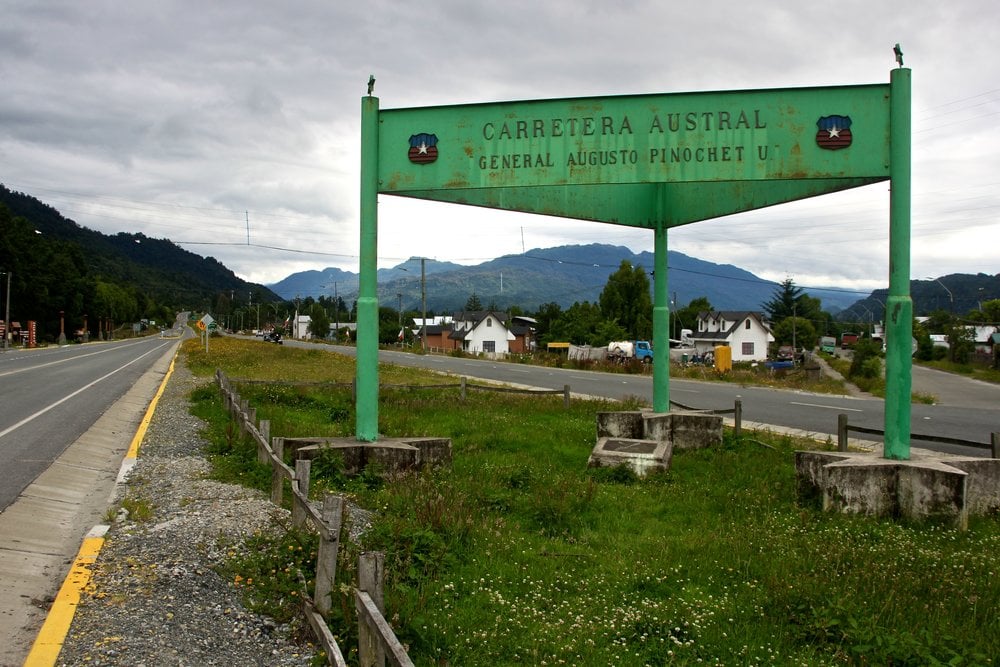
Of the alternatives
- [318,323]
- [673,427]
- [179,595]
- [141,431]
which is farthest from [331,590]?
[318,323]

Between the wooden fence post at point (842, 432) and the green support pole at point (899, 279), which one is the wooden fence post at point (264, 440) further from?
the wooden fence post at point (842, 432)

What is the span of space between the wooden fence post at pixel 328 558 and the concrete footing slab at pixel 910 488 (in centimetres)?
555

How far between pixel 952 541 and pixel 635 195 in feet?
23.0

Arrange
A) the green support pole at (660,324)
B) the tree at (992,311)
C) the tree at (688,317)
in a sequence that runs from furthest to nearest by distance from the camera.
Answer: the tree at (688,317) < the tree at (992,311) < the green support pole at (660,324)

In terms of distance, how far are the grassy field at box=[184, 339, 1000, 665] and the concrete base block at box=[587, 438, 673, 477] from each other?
8.8 inches

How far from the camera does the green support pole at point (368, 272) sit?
9.81m

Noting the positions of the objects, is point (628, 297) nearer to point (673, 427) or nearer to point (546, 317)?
point (546, 317)

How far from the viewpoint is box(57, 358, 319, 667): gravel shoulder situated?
15.4 ft

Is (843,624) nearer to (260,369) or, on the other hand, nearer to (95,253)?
(260,369)

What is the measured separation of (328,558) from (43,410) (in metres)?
15.8

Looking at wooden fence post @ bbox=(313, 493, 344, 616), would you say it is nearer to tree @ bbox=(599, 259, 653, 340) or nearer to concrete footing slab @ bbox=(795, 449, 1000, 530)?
concrete footing slab @ bbox=(795, 449, 1000, 530)

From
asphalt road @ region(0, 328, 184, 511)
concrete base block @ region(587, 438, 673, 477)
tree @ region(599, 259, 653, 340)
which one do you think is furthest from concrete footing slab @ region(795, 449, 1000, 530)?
tree @ region(599, 259, 653, 340)

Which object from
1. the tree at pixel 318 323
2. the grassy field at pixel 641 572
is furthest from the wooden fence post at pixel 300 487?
the tree at pixel 318 323

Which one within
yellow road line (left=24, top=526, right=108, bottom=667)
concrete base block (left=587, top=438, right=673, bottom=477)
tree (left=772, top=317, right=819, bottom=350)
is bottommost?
yellow road line (left=24, top=526, right=108, bottom=667)
